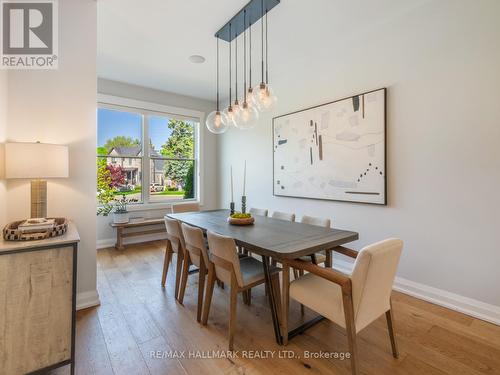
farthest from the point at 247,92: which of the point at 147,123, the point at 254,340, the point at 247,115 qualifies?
the point at 147,123

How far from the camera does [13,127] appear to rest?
2053 mm

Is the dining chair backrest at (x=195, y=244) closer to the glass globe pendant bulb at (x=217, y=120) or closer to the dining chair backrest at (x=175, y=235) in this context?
the dining chair backrest at (x=175, y=235)

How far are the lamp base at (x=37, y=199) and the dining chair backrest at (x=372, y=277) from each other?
2.39m

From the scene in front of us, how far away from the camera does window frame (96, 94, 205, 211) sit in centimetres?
433

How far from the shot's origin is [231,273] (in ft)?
5.98

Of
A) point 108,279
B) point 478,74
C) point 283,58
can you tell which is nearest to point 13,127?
point 108,279

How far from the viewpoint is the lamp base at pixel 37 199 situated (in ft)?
6.43

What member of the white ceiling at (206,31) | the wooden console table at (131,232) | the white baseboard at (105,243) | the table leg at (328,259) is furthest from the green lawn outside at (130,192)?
the table leg at (328,259)

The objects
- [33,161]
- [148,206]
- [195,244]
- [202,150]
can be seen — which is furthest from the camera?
[202,150]

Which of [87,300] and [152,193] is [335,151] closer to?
[87,300]

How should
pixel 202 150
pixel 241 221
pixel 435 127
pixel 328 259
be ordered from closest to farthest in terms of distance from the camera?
pixel 328 259 < pixel 435 127 < pixel 241 221 < pixel 202 150

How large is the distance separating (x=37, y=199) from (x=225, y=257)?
1.60 metres

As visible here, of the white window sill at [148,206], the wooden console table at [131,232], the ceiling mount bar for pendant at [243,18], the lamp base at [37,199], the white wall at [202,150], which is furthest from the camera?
the white window sill at [148,206]


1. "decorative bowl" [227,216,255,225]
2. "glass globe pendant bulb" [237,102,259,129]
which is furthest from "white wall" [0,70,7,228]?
"glass globe pendant bulb" [237,102,259,129]
